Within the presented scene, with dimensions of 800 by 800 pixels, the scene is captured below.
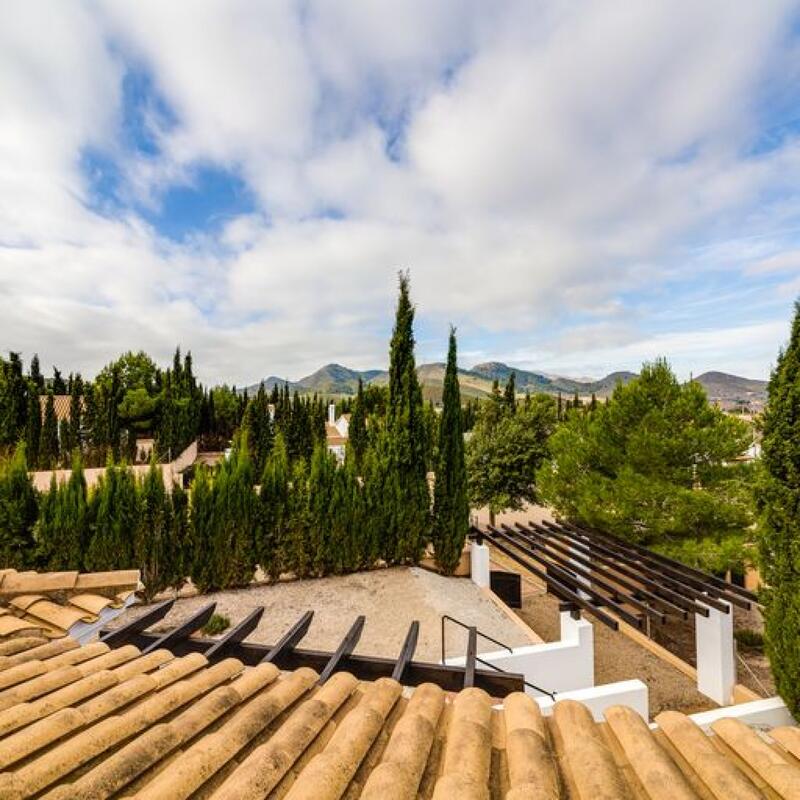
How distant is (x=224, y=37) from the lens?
17.3 feet

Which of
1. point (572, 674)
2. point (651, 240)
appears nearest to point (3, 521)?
point (572, 674)

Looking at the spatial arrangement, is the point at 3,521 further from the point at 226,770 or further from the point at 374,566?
the point at 226,770

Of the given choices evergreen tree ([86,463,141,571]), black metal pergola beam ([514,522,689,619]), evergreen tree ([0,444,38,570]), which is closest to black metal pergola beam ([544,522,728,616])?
black metal pergola beam ([514,522,689,619])

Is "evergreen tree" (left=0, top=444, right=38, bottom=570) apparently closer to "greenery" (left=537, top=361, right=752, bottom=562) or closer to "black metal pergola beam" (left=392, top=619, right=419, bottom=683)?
"black metal pergola beam" (left=392, top=619, right=419, bottom=683)

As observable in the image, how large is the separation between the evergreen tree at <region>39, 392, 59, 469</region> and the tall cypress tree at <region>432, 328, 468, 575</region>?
85.9 ft

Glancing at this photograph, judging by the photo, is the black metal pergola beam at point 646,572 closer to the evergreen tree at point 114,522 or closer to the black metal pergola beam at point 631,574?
the black metal pergola beam at point 631,574

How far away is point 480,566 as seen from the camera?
10.1 m

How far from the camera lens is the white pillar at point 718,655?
6336 mm

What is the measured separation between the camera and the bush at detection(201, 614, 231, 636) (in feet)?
24.0

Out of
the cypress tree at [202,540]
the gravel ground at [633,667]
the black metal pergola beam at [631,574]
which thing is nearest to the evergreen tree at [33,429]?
the cypress tree at [202,540]

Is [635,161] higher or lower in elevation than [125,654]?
higher

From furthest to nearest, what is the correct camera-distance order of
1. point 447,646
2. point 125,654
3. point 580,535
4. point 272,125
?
point 580,535 → point 272,125 → point 447,646 → point 125,654

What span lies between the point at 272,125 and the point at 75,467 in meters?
7.33

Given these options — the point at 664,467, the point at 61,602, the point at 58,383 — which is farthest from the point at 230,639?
the point at 58,383
